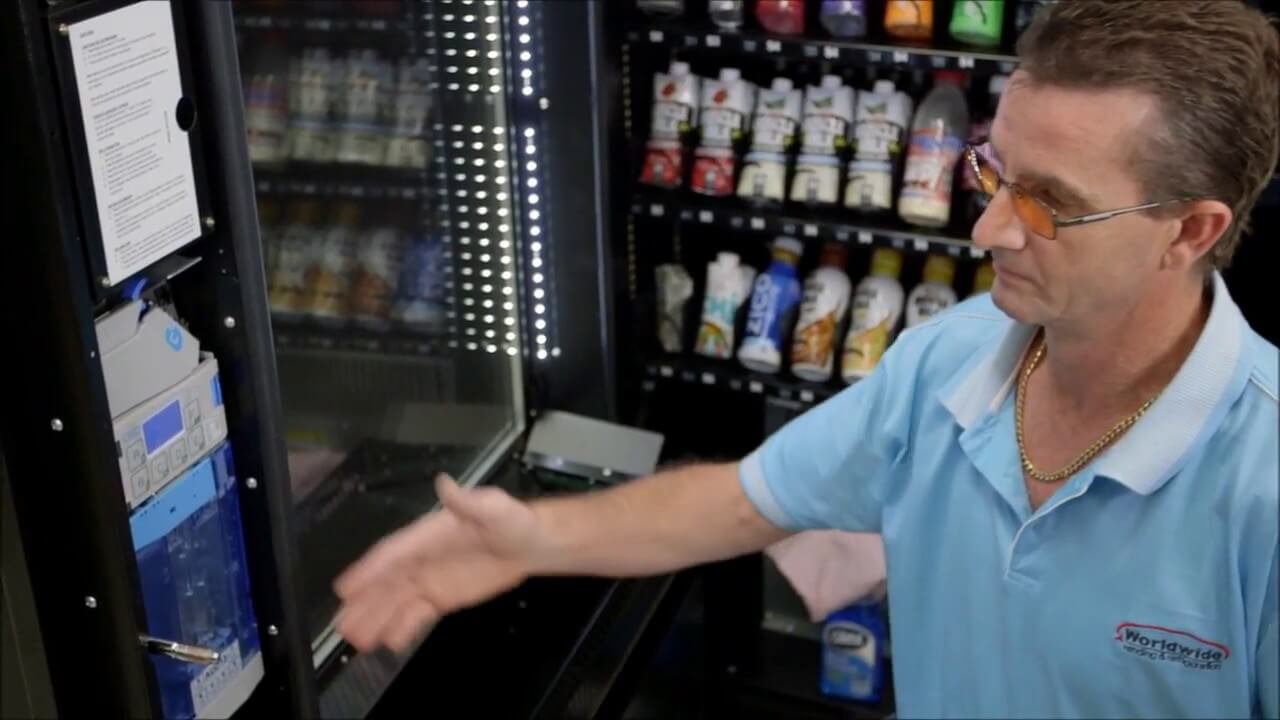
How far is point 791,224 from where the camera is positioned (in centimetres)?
295

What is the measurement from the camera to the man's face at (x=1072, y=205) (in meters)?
1.34

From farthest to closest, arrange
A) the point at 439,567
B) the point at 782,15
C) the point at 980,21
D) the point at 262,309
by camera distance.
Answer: the point at 782,15 → the point at 980,21 → the point at 262,309 → the point at 439,567

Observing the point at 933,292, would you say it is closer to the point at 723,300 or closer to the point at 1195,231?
the point at 723,300

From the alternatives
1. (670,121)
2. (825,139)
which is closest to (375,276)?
(670,121)

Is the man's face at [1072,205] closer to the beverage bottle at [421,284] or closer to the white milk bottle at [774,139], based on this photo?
the white milk bottle at [774,139]

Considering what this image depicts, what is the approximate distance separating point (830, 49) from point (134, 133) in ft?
5.13

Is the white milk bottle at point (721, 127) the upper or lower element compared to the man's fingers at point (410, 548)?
upper

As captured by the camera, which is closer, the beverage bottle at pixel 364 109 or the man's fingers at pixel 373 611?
the man's fingers at pixel 373 611

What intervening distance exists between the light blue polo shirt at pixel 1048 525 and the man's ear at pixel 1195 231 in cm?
6

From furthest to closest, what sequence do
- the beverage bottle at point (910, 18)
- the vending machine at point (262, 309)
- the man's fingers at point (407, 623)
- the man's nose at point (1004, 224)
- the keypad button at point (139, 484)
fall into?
the beverage bottle at point (910, 18), the keypad button at point (139, 484), the man's fingers at point (407, 623), the vending machine at point (262, 309), the man's nose at point (1004, 224)

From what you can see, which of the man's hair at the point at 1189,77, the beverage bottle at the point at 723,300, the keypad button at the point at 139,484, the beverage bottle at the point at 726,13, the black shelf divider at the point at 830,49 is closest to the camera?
the man's hair at the point at 1189,77

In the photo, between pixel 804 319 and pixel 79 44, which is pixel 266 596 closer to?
pixel 79 44

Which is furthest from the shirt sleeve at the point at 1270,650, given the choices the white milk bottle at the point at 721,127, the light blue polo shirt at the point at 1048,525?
the white milk bottle at the point at 721,127

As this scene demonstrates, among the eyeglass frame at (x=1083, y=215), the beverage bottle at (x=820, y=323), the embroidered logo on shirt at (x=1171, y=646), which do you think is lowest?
the beverage bottle at (x=820, y=323)
